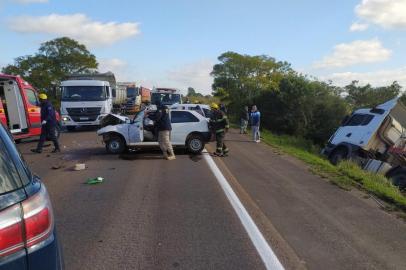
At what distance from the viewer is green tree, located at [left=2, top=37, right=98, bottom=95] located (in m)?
67.5

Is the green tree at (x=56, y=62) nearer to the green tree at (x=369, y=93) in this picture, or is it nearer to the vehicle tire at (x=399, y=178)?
the green tree at (x=369, y=93)

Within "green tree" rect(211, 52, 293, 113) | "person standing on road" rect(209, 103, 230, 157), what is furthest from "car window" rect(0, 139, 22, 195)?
"green tree" rect(211, 52, 293, 113)

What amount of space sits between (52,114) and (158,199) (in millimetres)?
8003

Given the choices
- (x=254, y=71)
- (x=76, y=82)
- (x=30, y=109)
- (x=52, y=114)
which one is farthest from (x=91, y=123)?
(x=254, y=71)

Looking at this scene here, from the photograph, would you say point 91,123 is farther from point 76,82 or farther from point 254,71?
point 254,71

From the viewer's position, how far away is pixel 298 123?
1412 inches

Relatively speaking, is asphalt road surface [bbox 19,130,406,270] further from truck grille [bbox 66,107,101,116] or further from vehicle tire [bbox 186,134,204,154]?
truck grille [bbox 66,107,101,116]

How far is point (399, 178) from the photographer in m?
14.8

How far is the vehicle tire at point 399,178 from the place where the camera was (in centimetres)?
1459

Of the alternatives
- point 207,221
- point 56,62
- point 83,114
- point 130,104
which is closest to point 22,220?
point 207,221

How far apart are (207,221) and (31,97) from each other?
13052 mm

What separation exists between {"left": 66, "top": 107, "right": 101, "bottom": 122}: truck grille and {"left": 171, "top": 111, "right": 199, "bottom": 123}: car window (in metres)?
9.59

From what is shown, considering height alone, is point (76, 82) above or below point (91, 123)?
above

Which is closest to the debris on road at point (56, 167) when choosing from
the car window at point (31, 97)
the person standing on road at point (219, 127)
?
the person standing on road at point (219, 127)
